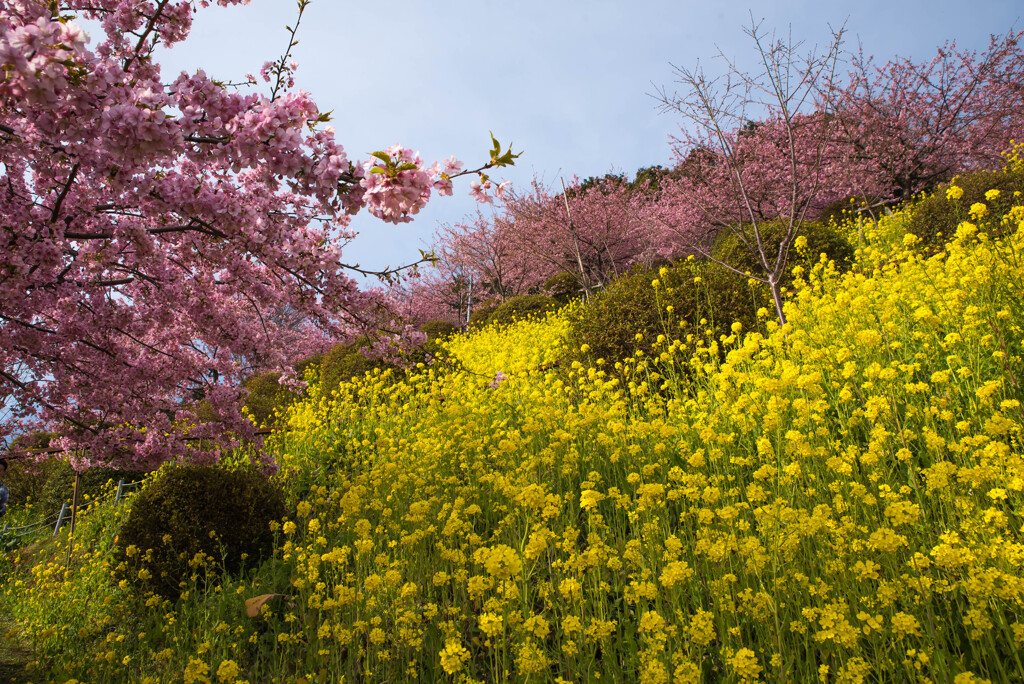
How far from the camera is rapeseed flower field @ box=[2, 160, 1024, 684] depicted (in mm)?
2240

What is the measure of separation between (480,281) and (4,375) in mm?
20159

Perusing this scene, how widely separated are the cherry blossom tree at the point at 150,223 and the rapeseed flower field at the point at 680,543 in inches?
58.2

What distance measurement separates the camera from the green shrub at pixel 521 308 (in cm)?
1593

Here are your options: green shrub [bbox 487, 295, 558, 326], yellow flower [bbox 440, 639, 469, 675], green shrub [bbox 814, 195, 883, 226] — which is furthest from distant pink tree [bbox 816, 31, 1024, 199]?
yellow flower [bbox 440, 639, 469, 675]

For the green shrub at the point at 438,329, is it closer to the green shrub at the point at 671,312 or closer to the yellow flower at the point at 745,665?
the green shrub at the point at 671,312

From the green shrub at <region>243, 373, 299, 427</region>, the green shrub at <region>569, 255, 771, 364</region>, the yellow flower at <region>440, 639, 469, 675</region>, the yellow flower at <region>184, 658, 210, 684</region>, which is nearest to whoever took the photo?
the yellow flower at <region>440, 639, 469, 675</region>

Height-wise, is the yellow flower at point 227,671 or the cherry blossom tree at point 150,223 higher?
the cherry blossom tree at point 150,223

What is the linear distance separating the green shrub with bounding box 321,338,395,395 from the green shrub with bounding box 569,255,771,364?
5.98m

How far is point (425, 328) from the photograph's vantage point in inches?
695

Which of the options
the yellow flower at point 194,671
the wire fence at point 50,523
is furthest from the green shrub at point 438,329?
the yellow flower at point 194,671

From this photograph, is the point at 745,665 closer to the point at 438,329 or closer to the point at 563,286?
the point at 438,329

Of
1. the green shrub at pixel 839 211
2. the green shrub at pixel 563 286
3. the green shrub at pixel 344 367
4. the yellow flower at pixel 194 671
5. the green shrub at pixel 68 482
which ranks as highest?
the green shrub at pixel 839 211

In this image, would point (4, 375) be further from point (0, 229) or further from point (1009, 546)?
point (1009, 546)

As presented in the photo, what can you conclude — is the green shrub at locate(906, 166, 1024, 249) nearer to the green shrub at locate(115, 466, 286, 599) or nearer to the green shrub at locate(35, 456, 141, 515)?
the green shrub at locate(115, 466, 286, 599)
